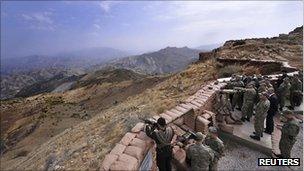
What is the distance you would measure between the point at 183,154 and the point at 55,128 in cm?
1974

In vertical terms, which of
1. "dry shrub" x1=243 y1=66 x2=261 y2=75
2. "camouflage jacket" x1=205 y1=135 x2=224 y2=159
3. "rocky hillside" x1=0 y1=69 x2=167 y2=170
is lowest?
"rocky hillside" x1=0 y1=69 x2=167 y2=170

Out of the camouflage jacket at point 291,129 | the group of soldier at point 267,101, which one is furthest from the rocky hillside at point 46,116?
the camouflage jacket at point 291,129

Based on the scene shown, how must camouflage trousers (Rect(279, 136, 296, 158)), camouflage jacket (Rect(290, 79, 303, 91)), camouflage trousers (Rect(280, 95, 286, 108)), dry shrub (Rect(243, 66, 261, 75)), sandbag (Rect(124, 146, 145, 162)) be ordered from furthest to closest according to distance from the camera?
dry shrub (Rect(243, 66, 261, 75)), camouflage jacket (Rect(290, 79, 303, 91)), camouflage trousers (Rect(280, 95, 286, 108)), camouflage trousers (Rect(279, 136, 296, 158)), sandbag (Rect(124, 146, 145, 162))

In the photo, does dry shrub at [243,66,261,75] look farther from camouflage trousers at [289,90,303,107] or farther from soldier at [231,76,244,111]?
soldier at [231,76,244,111]

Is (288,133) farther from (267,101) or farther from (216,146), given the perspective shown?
(216,146)

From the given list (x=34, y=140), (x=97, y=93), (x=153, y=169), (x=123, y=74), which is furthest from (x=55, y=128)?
(x=123, y=74)

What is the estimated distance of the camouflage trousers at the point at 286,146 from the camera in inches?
360

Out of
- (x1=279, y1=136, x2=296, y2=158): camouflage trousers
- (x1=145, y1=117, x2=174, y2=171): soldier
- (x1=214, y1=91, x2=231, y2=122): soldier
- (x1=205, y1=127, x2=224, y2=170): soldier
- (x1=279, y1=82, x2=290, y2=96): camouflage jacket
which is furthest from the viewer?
(x1=279, y1=82, x2=290, y2=96): camouflage jacket

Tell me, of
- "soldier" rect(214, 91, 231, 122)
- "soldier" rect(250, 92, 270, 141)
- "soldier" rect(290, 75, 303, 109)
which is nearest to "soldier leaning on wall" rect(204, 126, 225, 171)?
"soldier" rect(250, 92, 270, 141)

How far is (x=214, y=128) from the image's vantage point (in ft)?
25.5

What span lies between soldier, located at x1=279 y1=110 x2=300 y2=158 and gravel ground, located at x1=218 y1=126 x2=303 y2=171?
20.4 inches

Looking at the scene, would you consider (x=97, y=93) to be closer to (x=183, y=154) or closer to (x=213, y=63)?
(x=213, y=63)

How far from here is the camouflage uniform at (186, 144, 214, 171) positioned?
23.7 ft

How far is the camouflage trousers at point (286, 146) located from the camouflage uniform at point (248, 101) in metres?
2.64
